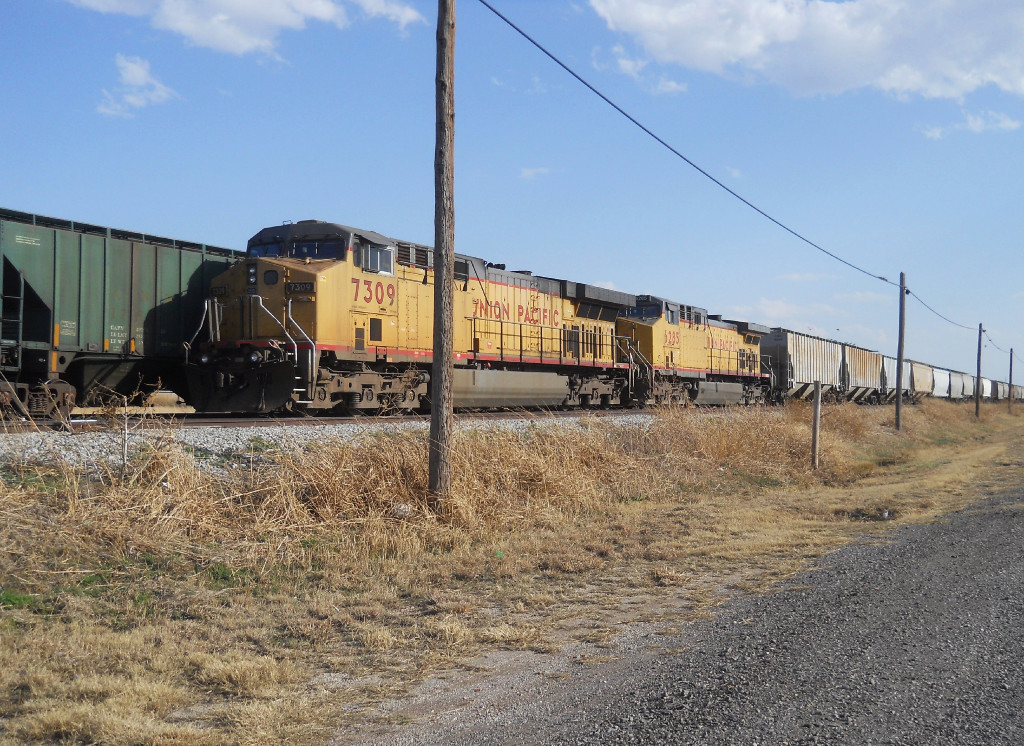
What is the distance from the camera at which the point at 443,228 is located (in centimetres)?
761

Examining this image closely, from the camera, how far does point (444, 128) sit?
7.57 meters

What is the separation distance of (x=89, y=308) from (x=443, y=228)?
7.94 metres

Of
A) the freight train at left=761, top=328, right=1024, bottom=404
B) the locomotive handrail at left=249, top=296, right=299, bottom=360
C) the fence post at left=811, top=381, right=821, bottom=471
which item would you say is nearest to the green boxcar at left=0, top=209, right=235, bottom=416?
the locomotive handrail at left=249, top=296, right=299, bottom=360

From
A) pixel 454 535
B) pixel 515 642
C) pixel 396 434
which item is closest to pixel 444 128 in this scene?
pixel 396 434

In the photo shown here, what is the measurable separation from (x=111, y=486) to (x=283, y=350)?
240 inches

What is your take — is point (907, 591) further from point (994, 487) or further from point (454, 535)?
point (994, 487)

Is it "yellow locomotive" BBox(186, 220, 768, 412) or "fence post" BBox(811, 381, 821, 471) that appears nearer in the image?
"yellow locomotive" BBox(186, 220, 768, 412)

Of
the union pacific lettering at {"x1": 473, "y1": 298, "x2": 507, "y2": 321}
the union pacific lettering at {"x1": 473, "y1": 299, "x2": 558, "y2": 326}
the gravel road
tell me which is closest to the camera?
the gravel road

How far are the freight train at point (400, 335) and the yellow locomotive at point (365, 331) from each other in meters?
0.03

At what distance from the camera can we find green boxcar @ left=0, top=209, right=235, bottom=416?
11531 mm

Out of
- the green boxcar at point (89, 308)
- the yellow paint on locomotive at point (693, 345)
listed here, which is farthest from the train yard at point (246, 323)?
the yellow paint on locomotive at point (693, 345)

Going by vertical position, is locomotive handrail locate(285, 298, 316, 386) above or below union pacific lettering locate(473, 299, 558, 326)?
below

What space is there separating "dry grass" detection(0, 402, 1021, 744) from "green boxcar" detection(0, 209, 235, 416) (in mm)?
5388

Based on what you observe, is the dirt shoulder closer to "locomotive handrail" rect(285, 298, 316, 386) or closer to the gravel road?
the gravel road
